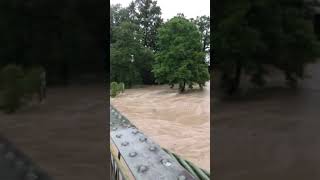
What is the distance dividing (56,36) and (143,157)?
1.20 metres

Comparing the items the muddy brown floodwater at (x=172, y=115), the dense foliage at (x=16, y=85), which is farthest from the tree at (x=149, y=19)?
the dense foliage at (x=16, y=85)

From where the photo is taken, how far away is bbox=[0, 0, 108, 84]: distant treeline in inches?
75.5

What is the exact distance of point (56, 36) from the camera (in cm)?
195

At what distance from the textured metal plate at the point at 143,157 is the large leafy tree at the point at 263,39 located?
35.7 inches

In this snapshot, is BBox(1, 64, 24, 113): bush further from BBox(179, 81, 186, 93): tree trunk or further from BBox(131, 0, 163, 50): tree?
BBox(179, 81, 186, 93): tree trunk

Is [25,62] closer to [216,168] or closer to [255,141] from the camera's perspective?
[216,168]

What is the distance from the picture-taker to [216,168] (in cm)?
197

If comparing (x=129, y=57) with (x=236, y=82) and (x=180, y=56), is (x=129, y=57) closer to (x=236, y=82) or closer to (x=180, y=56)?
(x=180, y=56)

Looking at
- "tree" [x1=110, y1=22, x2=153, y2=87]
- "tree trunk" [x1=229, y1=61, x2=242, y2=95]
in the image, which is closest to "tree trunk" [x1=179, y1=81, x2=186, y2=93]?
"tree" [x1=110, y1=22, x2=153, y2=87]

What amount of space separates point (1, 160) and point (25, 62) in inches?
20.7

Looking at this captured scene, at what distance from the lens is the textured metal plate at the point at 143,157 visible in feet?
8.43

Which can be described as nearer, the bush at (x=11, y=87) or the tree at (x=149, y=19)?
the bush at (x=11, y=87)

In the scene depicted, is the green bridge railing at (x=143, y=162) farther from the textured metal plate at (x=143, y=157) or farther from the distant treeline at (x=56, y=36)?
the distant treeline at (x=56, y=36)

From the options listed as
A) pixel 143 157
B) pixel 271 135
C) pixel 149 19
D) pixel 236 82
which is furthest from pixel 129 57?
pixel 271 135
